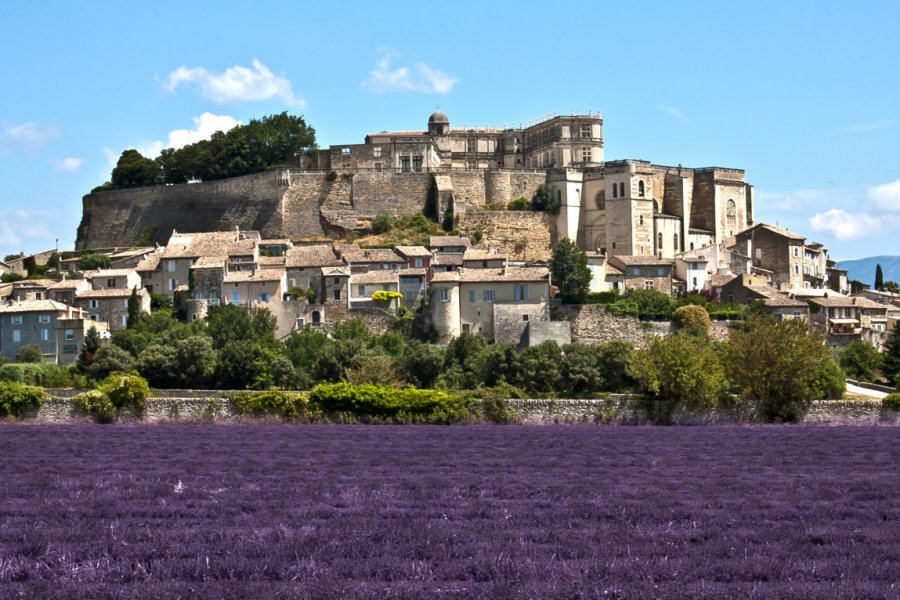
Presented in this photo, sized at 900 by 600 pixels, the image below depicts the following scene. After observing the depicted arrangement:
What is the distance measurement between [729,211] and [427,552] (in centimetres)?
7015

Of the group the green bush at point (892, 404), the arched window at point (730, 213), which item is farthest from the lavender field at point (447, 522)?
the arched window at point (730, 213)

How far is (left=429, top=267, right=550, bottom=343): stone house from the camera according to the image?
57344 millimetres

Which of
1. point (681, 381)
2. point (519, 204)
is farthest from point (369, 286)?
point (681, 381)

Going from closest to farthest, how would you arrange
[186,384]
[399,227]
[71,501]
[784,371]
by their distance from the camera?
[71,501] < [784,371] < [186,384] < [399,227]

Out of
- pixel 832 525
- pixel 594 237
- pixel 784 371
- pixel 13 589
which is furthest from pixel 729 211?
pixel 13 589

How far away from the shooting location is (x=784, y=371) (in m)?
40.4

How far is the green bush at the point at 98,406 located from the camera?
37.1 metres

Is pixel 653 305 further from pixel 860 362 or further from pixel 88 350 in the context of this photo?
pixel 88 350

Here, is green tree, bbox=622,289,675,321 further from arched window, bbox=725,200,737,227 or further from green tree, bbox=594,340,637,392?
arched window, bbox=725,200,737,227

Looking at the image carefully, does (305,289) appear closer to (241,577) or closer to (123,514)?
(123,514)

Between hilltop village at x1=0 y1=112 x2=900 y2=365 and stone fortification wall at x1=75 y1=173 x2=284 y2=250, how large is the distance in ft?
0.42

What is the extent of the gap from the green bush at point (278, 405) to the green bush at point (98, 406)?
3735 millimetres

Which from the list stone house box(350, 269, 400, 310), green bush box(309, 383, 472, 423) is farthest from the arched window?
green bush box(309, 383, 472, 423)

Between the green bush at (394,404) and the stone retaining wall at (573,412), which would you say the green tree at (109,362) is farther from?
the green bush at (394,404)
